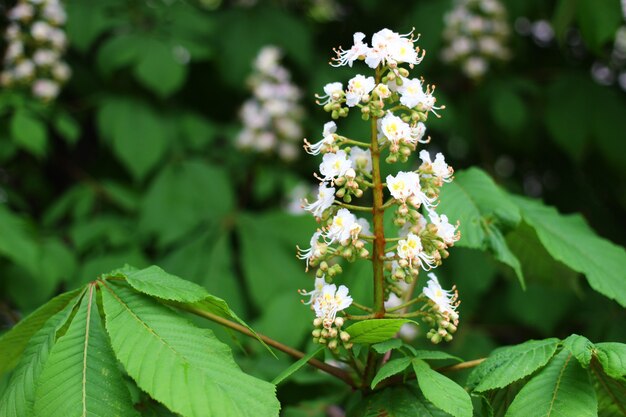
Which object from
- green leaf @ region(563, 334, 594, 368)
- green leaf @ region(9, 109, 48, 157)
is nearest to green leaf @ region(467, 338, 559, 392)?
green leaf @ region(563, 334, 594, 368)

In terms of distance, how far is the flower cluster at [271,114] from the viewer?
3111 mm

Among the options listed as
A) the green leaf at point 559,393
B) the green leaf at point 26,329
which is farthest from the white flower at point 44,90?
the green leaf at point 559,393

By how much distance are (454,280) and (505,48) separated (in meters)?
1.16

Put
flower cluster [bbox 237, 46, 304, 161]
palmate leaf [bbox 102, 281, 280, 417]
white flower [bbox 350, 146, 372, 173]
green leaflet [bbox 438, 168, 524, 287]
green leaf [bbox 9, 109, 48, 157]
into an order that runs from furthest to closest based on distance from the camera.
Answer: flower cluster [bbox 237, 46, 304, 161]
green leaf [bbox 9, 109, 48, 157]
green leaflet [bbox 438, 168, 524, 287]
white flower [bbox 350, 146, 372, 173]
palmate leaf [bbox 102, 281, 280, 417]

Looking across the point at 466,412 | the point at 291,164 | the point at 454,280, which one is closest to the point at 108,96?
the point at 291,164

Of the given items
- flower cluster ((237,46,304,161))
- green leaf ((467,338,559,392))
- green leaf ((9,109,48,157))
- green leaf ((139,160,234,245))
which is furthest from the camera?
flower cluster ((237,46,304,161))

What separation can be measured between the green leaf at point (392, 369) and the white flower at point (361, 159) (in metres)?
0.37

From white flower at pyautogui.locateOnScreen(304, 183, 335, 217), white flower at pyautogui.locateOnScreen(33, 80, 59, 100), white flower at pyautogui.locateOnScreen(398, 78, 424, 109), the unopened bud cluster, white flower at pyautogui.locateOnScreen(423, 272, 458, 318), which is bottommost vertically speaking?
the unopened bud cluster

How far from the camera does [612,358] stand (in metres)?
1.25

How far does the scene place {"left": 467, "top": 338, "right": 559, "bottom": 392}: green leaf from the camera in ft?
4.24

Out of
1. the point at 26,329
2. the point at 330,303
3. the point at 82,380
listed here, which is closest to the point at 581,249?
the point at 330,303

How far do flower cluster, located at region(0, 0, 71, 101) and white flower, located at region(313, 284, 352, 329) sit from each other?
6.93ft

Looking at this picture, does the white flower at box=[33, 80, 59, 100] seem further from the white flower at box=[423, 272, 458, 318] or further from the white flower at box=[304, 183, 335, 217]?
the white flower at box=[423, 272, 458, 318]

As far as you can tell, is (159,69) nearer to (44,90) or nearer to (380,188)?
(44,90)
